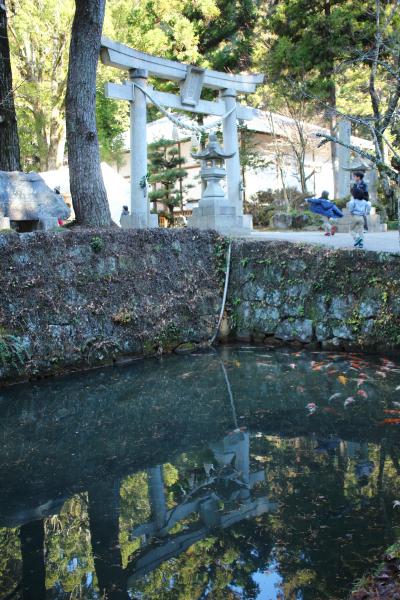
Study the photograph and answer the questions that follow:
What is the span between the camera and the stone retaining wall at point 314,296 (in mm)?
8117

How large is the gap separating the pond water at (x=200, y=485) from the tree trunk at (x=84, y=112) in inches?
135

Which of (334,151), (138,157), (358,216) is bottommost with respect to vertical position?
(358,216)

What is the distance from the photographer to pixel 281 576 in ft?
10.1

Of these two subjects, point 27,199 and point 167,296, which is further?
point 167,296

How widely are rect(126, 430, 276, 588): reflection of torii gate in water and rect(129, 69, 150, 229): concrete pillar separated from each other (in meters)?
8.18

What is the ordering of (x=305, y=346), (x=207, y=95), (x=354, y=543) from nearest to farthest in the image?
(x=354, y=543), (x=305, y=346), (x=207, y=95)

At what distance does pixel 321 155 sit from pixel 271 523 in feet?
84.0

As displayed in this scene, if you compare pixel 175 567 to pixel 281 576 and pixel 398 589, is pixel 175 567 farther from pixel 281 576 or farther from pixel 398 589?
pixel 398 589

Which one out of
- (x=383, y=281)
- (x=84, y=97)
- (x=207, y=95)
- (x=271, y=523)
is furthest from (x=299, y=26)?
(x=271, y=523)

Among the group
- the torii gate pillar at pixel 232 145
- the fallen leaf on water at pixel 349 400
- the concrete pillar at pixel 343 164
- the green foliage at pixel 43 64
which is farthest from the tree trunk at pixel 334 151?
the fallen leaf on water at pixel 349 400

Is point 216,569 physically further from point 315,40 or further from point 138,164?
point 315,40

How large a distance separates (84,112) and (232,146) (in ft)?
19.4

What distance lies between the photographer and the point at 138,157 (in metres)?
12.7

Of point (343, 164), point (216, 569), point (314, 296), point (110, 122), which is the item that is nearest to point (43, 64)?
point (110, 122)
